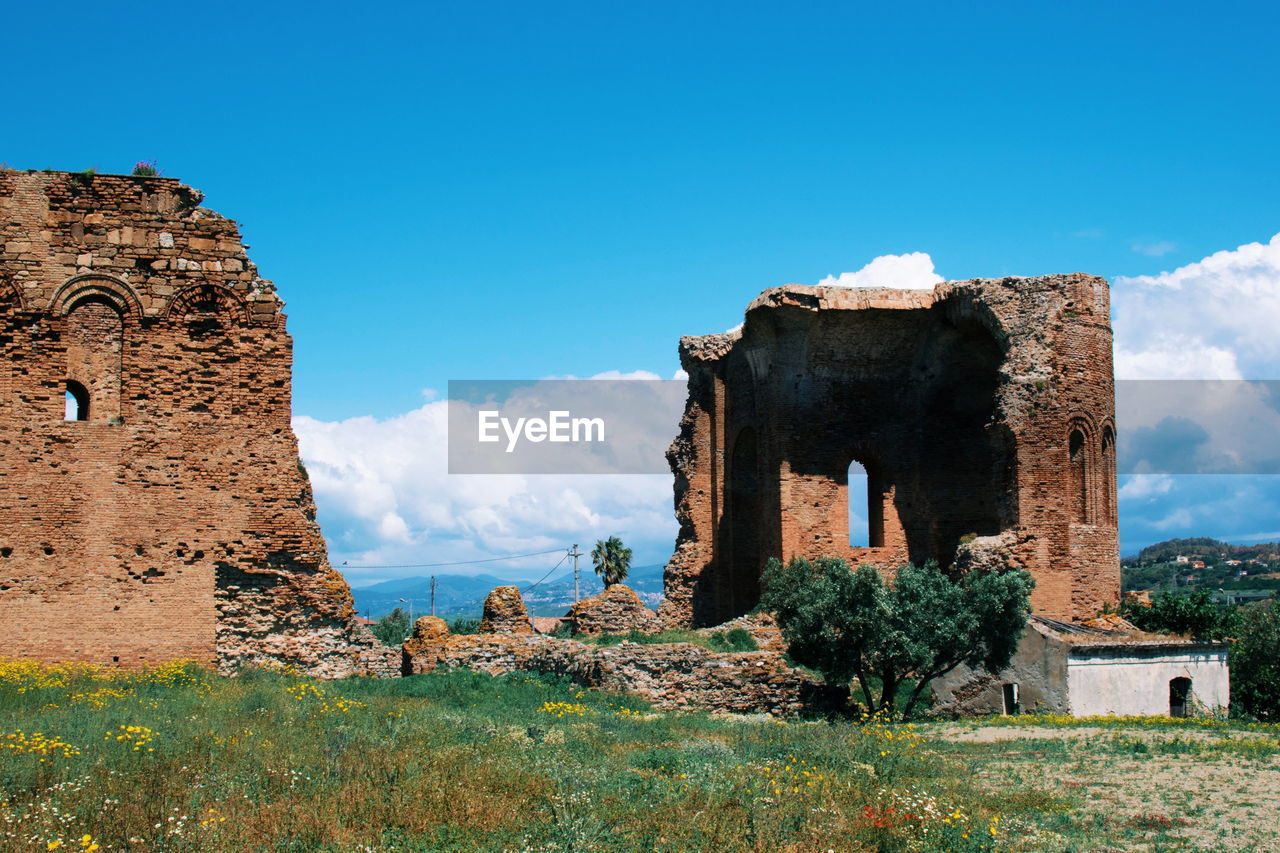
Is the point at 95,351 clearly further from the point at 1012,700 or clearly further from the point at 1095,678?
the point at 1095,678

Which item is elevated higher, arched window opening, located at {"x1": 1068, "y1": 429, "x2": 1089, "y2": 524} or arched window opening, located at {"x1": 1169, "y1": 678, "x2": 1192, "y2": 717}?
arched window opening, located at {"x1": 1068, "y1": 429, "x2": 1089, "y2": 524}

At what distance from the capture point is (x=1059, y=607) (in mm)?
22016

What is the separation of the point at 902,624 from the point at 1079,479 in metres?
7.06

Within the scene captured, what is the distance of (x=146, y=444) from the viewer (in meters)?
16.0

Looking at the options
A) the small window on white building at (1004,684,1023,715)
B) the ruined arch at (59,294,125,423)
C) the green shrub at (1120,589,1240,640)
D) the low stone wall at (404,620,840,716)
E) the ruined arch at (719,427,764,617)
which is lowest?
the small window on white building at (1004,684,1023,715)

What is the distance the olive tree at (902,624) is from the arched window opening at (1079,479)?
459 cm

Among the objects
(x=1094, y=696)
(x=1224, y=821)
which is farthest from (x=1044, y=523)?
(x=1224, y=821)

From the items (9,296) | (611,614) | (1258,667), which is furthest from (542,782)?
(1258,667)

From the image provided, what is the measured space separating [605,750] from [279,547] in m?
6.90

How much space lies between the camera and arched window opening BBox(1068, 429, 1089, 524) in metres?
22.5

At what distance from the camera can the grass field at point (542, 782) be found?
7.89 m

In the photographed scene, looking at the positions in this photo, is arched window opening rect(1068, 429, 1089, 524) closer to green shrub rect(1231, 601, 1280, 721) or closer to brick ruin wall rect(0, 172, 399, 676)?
green shrub rect(1231, 601, 1280, 721)

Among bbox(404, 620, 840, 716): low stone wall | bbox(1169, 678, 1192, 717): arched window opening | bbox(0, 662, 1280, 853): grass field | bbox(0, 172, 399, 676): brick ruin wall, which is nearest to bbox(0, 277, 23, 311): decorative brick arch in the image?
bbox(0, 172, 399, 676): brick ruin wall

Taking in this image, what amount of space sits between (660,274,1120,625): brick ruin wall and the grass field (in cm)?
861
